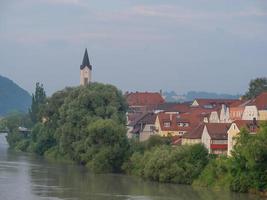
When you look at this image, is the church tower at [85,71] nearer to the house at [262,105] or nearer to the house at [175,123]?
the house at [175,123]

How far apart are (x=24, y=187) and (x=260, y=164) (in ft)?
47.9

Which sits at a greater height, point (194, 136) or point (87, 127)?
point (87, 127)

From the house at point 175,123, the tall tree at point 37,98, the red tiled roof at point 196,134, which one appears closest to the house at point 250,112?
the red tiled roof at point 196,134

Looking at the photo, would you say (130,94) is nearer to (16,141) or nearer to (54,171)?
(16,141)

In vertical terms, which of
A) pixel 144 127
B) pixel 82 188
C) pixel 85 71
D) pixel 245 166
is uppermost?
pixel 85 71

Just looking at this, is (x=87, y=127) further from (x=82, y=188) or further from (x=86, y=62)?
(x=86, y=62)

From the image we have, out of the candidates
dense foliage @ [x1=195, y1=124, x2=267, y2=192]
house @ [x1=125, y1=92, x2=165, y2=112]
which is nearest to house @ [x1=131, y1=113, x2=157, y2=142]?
dense foliage @ [x1=195, y1=124, x2=267, y2=192]

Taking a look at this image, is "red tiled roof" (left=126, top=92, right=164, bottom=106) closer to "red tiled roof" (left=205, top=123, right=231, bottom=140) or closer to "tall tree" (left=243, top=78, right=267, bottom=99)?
"tall tree" (left=243, top=78, right=267, bottom=99)

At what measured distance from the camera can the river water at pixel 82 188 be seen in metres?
49.1

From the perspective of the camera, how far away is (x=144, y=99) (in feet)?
444

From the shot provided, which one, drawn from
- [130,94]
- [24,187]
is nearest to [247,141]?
[24,187]

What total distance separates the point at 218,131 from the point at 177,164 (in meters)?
9.32

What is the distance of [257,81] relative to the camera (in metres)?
106

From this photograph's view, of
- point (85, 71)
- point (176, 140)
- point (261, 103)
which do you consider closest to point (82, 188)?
point (176, 140)
